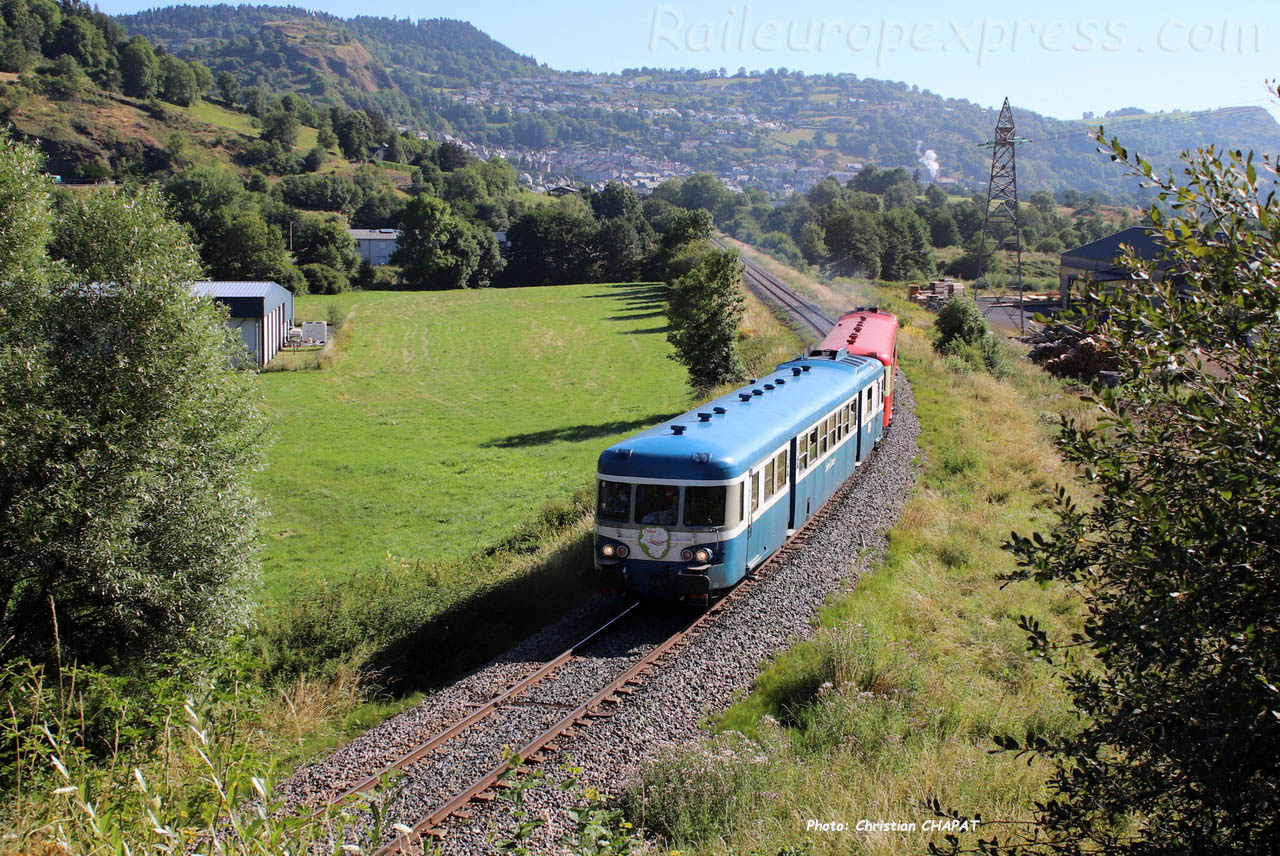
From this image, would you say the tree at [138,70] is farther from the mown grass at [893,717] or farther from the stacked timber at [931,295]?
the mown grass at [893,717]

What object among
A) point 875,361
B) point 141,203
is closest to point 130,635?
point 141,203

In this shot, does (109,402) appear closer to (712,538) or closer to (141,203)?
(141,203)

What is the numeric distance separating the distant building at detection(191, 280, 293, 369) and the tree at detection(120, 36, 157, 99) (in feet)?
370

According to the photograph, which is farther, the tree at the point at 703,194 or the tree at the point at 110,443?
the tree at the point at 703,194

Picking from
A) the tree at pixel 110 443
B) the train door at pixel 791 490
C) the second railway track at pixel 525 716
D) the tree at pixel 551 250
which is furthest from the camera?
the tree at pixel 551 250

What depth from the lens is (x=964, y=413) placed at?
2588cm

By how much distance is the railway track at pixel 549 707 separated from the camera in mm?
7969

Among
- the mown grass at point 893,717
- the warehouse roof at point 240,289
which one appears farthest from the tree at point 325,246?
the mown grass at point 893,717

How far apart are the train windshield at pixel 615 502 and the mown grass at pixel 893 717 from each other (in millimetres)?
2941

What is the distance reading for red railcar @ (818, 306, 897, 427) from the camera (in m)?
22.2

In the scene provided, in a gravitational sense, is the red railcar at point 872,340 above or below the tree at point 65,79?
below

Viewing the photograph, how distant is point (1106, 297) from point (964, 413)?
882 inches

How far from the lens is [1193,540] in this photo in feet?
12.8

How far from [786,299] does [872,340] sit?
3110 cm
